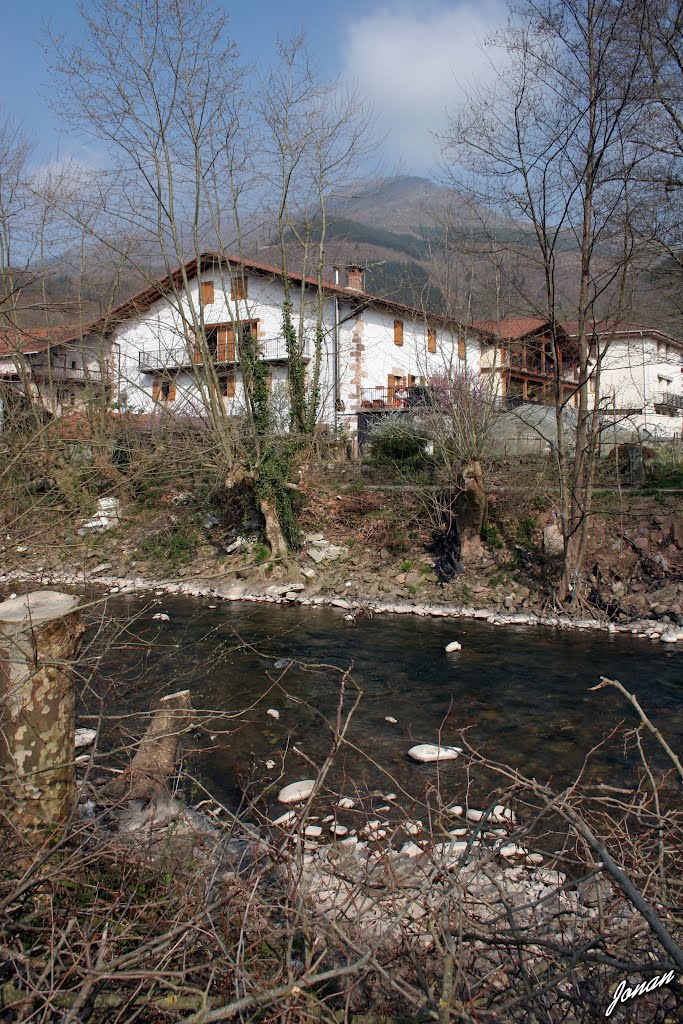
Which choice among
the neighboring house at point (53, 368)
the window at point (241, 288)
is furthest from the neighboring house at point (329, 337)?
the neighboring house at point (53, 368)

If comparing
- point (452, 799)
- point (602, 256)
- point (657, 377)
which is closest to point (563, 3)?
point (602, 256)

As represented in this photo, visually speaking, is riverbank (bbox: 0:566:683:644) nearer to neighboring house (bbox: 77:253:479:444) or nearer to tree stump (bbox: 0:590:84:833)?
tree stump (bbox: 0:590:84:833)

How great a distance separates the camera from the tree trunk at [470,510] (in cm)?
1506

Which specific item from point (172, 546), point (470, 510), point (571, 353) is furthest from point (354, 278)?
point (470, 510)

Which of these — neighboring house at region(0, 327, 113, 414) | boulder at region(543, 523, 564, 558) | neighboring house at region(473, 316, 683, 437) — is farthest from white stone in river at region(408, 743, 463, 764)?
boulder at region(543, 523, 564, 558)

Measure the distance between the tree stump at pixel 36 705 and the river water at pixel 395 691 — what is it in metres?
0.55

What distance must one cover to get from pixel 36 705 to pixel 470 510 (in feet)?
41.4

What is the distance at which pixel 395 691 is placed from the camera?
895cm

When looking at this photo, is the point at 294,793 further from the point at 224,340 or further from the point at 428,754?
the point at 224,340

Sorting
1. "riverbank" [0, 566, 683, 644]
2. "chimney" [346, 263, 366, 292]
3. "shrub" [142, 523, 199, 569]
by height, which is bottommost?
"riverbank" [0, 566, 683, 644]

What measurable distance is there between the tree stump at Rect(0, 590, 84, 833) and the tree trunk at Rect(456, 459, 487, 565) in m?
12.0

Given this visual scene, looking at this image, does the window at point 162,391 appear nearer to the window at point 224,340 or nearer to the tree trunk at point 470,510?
the window at point 224,340

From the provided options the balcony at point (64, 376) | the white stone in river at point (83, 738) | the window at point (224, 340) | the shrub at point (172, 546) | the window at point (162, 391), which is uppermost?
the window at point (224, 340)

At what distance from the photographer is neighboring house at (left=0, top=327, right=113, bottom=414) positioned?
666 centimetres
